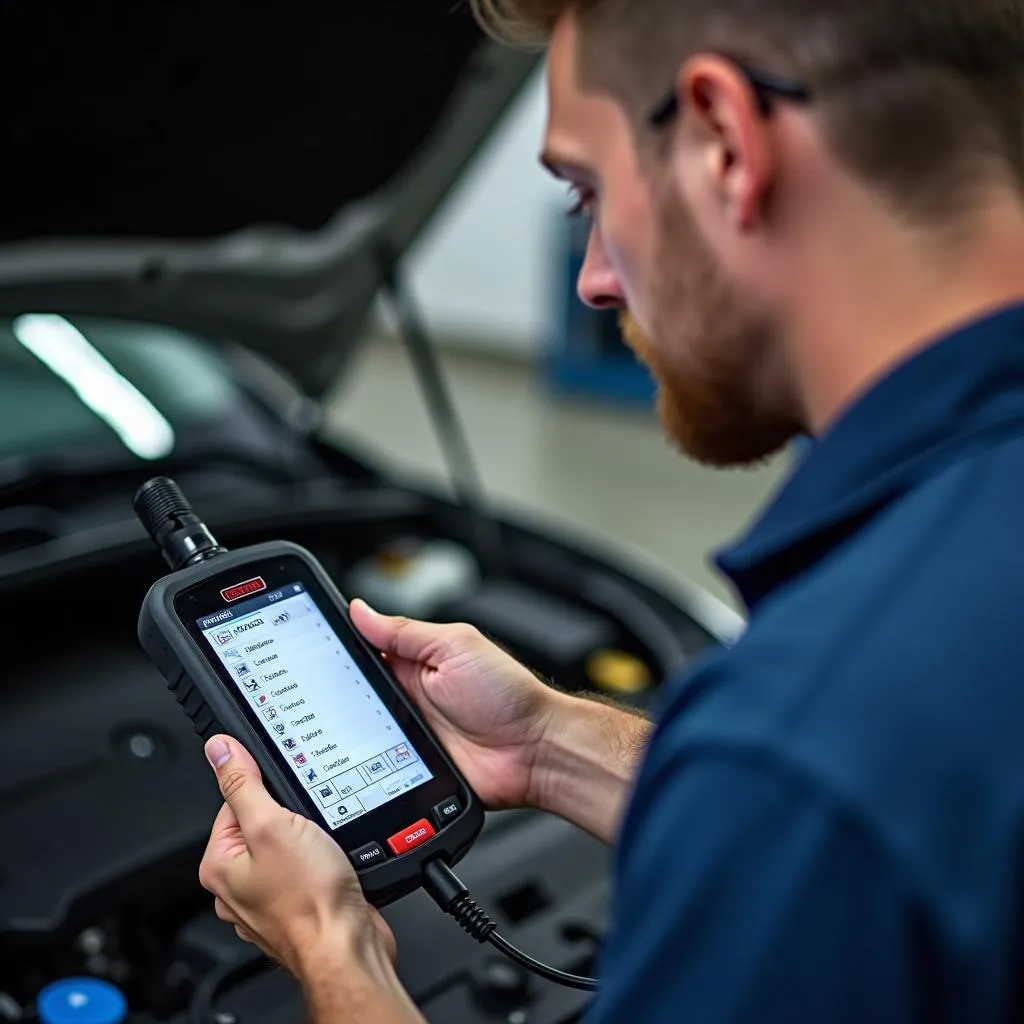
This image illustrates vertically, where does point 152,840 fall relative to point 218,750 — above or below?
below

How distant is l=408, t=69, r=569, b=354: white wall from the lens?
5.36 m

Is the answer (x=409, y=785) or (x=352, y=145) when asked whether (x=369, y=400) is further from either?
(x=409, y=785)

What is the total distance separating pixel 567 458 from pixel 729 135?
376 centimetres

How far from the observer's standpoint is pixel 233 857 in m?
0.85

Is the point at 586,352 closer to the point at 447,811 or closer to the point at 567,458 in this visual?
the point at 567,458

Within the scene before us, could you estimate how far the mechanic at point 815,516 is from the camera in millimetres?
505

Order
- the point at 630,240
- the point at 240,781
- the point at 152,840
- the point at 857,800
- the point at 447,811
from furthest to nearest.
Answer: the point at 152,840 → the point at 447,811 → the point at 240,781 → the point at 630,240 → the point at 857,800

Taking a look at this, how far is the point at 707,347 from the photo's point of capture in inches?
28.4

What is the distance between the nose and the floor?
8.13 ft

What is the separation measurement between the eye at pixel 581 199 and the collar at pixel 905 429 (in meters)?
0.23

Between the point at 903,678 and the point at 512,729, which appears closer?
the point at 903,678

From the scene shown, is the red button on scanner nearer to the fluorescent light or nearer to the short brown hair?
the short brown hair

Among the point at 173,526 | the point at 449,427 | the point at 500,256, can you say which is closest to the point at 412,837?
the point at 173,526

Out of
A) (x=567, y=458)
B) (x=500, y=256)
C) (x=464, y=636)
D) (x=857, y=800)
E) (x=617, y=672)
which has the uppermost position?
(x=857, y=800)
